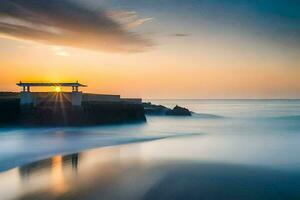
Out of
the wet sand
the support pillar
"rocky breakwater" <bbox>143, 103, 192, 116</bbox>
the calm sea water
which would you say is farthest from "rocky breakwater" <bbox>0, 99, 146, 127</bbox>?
"rocky breakwater" <bbox>143, 103, 192, 116</bbox>

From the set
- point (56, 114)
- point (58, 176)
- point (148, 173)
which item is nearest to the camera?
point (58, 176)

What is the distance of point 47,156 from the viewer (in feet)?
63.3

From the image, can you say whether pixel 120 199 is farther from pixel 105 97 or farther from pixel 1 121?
pixel 105 97

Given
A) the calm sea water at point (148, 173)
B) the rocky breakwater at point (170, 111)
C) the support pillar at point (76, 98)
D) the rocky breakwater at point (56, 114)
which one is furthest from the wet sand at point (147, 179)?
the rocky breakwater at point (170, 111)

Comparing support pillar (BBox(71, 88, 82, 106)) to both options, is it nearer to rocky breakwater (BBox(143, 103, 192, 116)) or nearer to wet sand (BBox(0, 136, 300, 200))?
wet sand (BBox(0, 136, 300, 200))

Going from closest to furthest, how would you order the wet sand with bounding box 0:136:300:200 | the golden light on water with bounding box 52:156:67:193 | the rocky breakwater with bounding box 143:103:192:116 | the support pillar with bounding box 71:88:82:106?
the wet sand with bounding box 0:136:300:200, the golden light on water with bounding box 52:156:67:193, the support pillar with bounding box 71:88:82:106, the rocky breakwater with bounding box 143:103:192:116

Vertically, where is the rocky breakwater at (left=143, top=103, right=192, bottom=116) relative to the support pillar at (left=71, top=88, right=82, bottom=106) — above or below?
below

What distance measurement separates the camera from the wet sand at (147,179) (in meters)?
10.6

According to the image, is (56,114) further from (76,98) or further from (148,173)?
(148,173)

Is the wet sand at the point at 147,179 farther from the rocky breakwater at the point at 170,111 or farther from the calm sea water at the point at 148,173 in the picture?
the rocky breakwater at the point at 170,111

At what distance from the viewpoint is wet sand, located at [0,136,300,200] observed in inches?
416

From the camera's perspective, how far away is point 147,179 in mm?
12625

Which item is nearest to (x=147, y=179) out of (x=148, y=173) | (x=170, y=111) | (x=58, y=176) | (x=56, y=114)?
(x=148, y=173)

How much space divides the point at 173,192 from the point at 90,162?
7.15m
